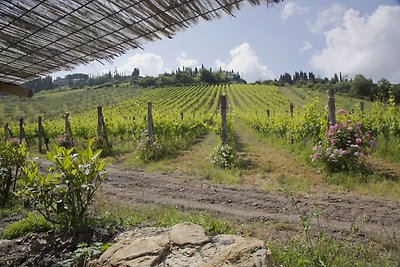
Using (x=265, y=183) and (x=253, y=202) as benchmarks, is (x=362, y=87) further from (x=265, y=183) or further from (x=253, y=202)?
(x=253, y=202)

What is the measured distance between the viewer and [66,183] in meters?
3.52

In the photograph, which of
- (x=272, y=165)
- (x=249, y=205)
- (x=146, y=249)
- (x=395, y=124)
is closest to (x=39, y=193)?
(x=146, y=249)

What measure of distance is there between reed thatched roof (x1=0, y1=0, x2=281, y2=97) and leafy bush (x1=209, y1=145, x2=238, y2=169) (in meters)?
6.49

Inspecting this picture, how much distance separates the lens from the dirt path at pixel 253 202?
488cm

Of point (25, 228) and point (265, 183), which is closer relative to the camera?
point (25, 228)

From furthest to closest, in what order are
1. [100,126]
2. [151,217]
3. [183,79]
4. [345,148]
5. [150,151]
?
1. [183,79]
2. [100,126]
3. [150,151]
4. [345,148]
5. [151,217]

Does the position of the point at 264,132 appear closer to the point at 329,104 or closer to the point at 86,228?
the point at 329,104

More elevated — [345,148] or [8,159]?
[8,159]

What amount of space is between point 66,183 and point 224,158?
6.23 meters

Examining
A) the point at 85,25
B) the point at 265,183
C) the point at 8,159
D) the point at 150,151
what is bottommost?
the point at 265,183

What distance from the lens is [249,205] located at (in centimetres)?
582

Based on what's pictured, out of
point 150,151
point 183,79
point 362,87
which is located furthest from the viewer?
point 183,79

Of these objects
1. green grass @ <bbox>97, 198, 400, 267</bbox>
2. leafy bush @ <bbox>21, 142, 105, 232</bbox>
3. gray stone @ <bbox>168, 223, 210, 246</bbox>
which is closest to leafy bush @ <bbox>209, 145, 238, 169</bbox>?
green grass @ <bbox>97, 198, 400, 267</bbox>

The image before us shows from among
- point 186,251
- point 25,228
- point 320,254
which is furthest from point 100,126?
point 320,254
